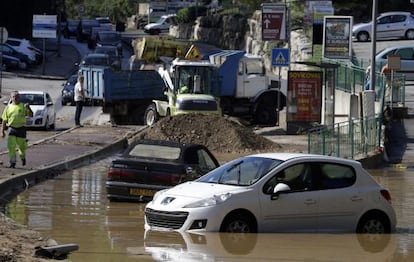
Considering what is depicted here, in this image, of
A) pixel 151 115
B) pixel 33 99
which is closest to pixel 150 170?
pixel 151 115

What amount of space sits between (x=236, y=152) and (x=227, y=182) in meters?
17.2

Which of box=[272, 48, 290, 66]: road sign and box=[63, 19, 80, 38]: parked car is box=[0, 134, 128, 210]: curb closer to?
box=[272, 48, 290, 66]: road sign

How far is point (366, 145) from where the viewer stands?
99.7 ft

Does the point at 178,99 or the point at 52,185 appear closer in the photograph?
the point at 52,185

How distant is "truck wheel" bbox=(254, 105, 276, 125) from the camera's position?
4356 centimetres

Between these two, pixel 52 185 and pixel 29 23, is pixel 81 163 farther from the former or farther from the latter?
pixel 29 23

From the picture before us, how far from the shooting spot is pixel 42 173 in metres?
24.1

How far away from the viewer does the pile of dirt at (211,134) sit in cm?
3428

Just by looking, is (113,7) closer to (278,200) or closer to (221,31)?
(221,31)

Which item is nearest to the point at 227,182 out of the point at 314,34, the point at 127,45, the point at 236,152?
the point at 236,152

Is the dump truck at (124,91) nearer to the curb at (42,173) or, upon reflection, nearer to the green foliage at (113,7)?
the curb at (42,173)

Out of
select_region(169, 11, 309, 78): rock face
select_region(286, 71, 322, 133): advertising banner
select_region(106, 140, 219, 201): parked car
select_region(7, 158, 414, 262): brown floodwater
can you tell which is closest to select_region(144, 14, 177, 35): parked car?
select_region(169, 11, 309, 78): rock face

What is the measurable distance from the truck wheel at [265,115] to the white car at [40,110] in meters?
8.32

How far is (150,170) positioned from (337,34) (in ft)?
75.2
